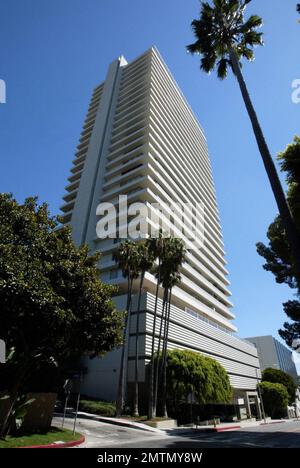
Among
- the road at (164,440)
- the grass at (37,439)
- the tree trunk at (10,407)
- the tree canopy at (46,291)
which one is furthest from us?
the road at (164,440)

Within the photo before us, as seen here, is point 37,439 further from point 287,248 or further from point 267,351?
point 267,351

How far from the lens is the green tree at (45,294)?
42.0 feet

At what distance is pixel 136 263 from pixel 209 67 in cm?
2077

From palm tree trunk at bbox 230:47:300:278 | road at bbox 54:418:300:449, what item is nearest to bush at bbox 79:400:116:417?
road at bbox 54:418:300:449

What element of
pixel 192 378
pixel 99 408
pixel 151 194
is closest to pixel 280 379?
pixel 192 378

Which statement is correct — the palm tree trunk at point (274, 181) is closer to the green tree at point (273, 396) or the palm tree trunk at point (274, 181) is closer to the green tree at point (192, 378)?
the green tree at point (192, 378)

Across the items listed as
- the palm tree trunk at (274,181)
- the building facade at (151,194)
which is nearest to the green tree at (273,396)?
the building facade at (151,194)

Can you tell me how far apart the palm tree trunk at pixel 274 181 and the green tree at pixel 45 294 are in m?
9.14

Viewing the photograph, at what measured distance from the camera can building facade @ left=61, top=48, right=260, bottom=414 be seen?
142 feet

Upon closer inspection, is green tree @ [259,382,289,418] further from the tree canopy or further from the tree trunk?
the tree trunk

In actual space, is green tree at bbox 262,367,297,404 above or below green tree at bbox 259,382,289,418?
above

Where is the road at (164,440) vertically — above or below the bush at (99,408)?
below

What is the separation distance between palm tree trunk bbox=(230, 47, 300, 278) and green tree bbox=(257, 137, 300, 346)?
89 centimetres

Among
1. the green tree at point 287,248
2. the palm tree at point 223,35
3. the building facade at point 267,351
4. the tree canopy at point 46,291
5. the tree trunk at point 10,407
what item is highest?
the building facade at point 267,351
